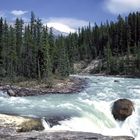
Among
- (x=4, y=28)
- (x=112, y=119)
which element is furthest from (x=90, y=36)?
(x=112, y=119)

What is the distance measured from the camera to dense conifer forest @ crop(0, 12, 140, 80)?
97.4 meters

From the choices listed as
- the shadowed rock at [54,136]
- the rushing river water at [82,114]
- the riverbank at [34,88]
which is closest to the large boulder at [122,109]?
the rushing river water at [82,114]

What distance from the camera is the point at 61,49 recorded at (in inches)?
4638

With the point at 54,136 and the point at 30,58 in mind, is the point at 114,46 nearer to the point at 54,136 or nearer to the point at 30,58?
the point at 30,58

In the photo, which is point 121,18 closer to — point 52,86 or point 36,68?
point 36,68

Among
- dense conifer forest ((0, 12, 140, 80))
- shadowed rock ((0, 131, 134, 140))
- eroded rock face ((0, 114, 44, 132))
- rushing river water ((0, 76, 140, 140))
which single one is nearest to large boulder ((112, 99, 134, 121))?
rushing river water ((0, 76, 140, 140))

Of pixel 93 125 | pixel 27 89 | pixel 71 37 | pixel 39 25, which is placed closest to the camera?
pixel 93 125

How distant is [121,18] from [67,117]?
143084 millimetres

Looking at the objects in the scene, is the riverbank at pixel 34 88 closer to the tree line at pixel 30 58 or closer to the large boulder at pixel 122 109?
the tree line at pixel 30 58

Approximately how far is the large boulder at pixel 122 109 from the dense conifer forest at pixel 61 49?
44.4 m

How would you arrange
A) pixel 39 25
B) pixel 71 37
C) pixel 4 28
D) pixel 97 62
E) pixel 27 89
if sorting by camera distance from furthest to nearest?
pixel 71 37 < pixel 97 62 < pixel 39 25 < pixel 4 28 < pixel 27 89

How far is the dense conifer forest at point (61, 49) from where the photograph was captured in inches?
3836

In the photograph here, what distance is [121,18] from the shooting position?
181 metres

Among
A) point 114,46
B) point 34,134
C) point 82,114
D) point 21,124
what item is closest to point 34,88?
point 82,114
